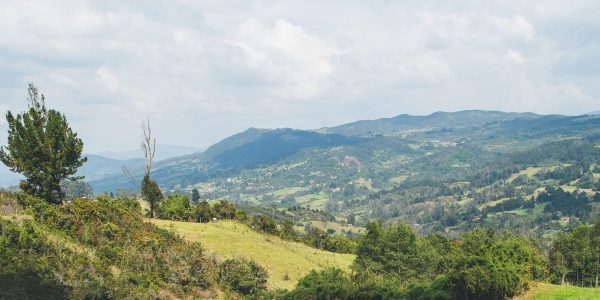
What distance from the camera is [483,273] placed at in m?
27.6

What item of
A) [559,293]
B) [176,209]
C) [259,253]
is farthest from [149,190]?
[559,293]

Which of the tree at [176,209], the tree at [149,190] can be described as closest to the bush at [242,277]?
the tree at [149,190]

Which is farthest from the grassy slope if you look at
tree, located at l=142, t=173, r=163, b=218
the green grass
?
the green grass

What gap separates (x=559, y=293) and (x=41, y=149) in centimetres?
4117

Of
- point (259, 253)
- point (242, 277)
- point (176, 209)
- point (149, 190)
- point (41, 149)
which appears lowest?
point (259, 253)

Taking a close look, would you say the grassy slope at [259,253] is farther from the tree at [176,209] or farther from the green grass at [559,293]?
the green grass at [559,293]

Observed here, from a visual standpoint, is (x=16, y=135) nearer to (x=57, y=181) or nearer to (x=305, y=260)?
(x=57, y=181)

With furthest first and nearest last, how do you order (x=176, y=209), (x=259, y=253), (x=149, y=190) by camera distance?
(x=176, y=209)
(x=149, y=190)
(x=259, y=253)

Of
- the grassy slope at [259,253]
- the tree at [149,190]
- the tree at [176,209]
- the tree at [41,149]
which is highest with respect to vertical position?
the tree at [41,149]

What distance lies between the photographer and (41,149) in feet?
115

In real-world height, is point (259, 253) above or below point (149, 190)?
below

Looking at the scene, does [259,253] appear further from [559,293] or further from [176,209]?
[559,293]

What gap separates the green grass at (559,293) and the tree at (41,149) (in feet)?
125

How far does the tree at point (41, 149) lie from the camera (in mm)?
34750
